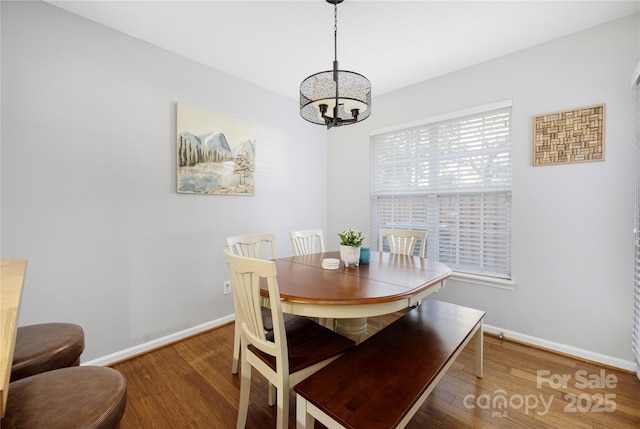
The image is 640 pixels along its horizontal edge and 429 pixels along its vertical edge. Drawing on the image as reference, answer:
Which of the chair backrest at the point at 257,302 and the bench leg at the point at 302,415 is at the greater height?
the chair backrest at the point at 257,302

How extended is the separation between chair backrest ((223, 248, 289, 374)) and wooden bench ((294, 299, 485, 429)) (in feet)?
0.62

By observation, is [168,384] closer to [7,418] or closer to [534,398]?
[7,418]

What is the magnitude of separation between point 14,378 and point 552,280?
3.32 m

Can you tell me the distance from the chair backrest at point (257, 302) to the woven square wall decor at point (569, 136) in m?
2.44

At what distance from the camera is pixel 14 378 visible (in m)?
1.02

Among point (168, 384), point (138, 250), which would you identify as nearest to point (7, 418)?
point (168, 384)

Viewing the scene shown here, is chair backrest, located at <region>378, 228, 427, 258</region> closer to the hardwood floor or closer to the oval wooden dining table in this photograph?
the oval wooden dining table

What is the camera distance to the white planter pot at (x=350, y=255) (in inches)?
76.8

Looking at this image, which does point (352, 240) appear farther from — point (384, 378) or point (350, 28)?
point (350, 28)

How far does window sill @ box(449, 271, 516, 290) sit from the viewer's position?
2.44 m

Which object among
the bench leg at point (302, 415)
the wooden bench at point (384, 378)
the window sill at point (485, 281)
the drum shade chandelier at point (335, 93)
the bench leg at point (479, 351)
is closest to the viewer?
the wooden bench at point (384, 378)

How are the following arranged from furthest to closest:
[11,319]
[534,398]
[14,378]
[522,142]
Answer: [522,142]
[534,398]
[14,378]
[11,319]

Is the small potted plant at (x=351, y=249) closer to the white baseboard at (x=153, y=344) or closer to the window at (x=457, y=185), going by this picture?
the window at (x=457, y=185)

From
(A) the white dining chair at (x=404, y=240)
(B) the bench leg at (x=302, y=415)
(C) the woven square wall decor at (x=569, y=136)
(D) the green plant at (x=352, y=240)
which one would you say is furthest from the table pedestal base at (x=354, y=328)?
(C) the woven square wall decor at (x=569, y=136)
